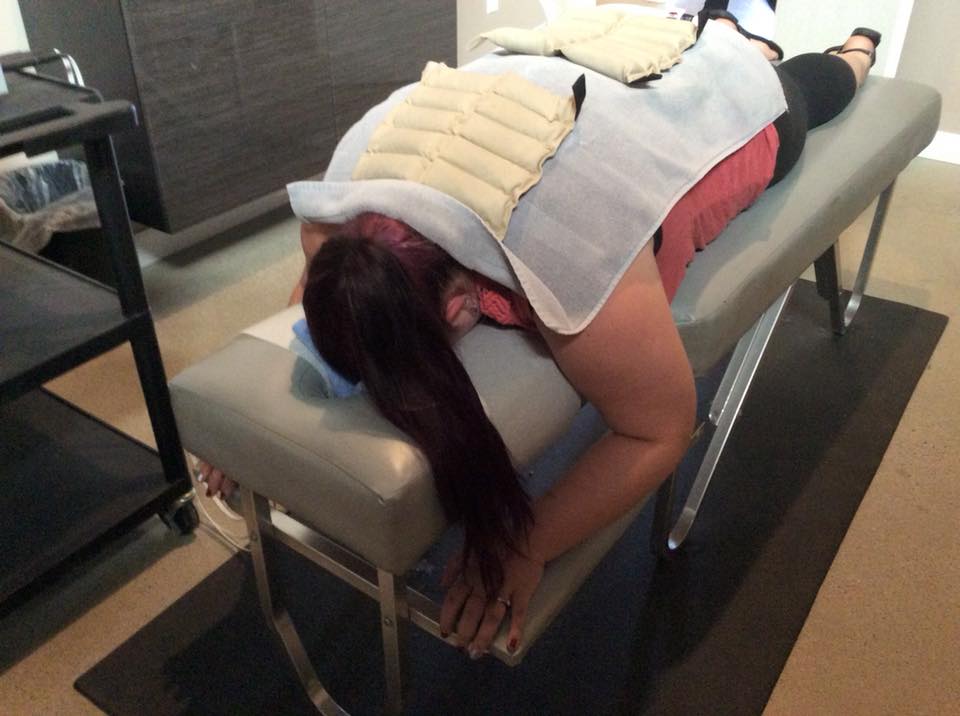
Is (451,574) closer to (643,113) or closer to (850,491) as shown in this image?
(643,113)

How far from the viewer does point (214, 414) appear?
895 millimetres

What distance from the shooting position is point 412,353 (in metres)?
0.81

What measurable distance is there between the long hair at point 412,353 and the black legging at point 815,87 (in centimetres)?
79

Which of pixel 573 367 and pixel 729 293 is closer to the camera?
pixel 573 367

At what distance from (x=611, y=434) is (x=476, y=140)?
1.21 feet

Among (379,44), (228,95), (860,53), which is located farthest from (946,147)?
(228,95)

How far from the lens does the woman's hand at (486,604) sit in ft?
2.97

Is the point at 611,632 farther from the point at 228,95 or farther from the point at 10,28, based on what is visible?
the point at 10,28

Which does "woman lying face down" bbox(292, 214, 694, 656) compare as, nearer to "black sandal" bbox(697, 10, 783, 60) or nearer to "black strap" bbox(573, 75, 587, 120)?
"black strap" bbox(573, 75, 587, 120)

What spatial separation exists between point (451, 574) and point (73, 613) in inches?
28.0

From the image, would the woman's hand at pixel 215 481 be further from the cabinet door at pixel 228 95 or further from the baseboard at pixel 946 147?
the baseboard at pixel 946 147

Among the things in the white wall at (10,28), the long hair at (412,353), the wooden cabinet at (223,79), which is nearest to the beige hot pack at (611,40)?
the long hair at (412,353)

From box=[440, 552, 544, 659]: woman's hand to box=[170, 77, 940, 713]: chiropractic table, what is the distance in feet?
0.05

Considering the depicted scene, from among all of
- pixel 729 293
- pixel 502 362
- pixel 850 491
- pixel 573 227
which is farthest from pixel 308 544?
pixel 850 491
